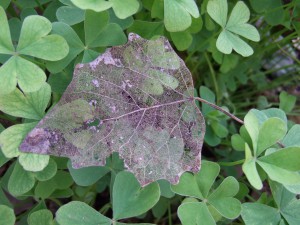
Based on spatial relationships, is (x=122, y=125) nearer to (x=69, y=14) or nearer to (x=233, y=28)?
(x=69, y=14)

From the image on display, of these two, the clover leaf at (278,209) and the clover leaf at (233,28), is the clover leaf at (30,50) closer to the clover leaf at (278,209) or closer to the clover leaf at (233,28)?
the clover leaf at (233,28)

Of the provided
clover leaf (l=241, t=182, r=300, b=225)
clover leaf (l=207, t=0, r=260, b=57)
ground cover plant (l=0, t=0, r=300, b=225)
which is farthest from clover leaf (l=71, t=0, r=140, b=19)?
clover leaf (l=241, t=182, r=300, b=225)

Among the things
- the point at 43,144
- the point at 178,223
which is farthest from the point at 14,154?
the point at 178,223

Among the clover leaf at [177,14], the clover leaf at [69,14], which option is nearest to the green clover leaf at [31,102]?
the clover leaf at [69,14]

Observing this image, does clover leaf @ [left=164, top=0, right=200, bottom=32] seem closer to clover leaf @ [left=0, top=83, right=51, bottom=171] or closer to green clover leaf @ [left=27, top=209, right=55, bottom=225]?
clover leaf @ [left=0, top=83, right=51, bottom=171]

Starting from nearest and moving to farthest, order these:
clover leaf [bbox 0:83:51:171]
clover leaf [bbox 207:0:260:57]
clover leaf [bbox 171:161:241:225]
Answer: clover leaf [bbox 0:83:51:171] < clover leaf [bbox 171:161:241:225] < clover leaf [bbox 207:0:260:57]

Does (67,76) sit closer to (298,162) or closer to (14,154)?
(14,154)

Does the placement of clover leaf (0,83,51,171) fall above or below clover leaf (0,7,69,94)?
below
